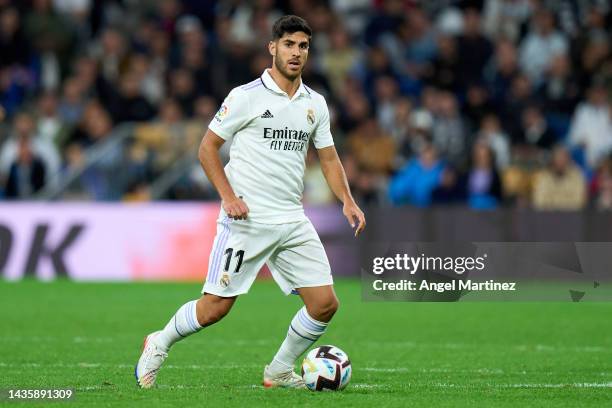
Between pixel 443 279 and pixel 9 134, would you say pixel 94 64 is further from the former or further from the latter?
pixel 443 279

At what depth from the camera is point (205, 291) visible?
8.22 m

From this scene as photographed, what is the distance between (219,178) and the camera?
8055 mm

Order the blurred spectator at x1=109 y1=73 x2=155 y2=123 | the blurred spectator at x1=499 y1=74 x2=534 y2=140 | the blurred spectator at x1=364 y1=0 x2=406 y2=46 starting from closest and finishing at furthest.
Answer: the blurred spectator at x1=499 y1=74 x2=534 y2=140 < the blurred spectator at x1=109 y1=73 x2=155 y2=123 < the blurred spectator at x1=364 y1=0 x2=406 y2=46

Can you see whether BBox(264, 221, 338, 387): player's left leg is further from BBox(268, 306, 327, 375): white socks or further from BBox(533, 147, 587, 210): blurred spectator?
BBox(533, 147, 587, 210): blurred spectator

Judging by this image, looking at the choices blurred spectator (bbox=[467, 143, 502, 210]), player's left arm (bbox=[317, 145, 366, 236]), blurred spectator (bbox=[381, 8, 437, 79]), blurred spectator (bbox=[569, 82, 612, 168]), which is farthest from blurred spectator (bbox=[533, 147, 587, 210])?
player's left arm (bbox=[317, 145, 366, 236])

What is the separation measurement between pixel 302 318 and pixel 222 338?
12.1 ft

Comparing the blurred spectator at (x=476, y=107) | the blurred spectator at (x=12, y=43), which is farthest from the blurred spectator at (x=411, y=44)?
the blurred spectator at (x=12, y=43)

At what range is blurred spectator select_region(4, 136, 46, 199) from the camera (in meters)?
19.6

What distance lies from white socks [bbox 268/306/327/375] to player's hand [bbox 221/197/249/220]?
2.76 ft

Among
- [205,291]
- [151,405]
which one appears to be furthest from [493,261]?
[151,405]

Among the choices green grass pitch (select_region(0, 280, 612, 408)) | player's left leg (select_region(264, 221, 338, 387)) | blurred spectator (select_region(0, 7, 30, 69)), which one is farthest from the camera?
blurred spectator (select_region(0, 7, 30, 69))

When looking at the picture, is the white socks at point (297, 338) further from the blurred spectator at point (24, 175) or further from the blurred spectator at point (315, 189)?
the blurred spectator at point (24, 175)

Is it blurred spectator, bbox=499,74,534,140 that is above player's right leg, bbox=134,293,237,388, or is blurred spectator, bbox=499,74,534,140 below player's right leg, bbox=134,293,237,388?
below

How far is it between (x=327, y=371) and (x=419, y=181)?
10546mm
